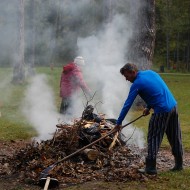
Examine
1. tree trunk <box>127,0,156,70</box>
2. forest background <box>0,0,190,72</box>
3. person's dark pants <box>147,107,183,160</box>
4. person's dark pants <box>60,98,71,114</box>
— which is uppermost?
forest background <box>0,0,190,72</box>

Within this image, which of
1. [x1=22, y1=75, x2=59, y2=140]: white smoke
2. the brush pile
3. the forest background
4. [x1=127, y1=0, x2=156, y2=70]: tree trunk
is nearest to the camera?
the brush pile

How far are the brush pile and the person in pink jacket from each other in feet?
6.27

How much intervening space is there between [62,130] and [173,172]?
7.07 ft

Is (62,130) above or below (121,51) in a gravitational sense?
below

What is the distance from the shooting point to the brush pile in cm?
619

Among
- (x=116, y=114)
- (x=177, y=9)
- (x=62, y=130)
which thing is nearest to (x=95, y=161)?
(x=62, y=130)

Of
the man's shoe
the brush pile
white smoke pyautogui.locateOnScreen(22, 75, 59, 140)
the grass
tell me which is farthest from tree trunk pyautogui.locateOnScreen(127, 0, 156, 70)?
the man's shoe

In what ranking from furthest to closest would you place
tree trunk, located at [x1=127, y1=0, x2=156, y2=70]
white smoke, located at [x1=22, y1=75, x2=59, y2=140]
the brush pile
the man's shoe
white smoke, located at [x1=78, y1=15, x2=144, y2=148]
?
1. tree trunk, located at [x1=127, y1=0, x2=156, y2=70]
2. white smoke, located at [x1=78, y1=15, x2=144, y2=148]
3. white smoke, located at [x1=22, y1=75, x2=59, y2=140]
4. the man's shoe
5. the brush pile

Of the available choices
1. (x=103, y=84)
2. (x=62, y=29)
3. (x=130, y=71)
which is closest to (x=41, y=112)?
(x=103, y=84)

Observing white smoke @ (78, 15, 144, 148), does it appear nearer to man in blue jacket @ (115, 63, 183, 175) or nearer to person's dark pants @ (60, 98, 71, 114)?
person's dark pants @ (60, 98, 71, 114)

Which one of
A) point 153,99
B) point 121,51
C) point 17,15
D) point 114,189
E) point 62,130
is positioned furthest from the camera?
point 17,15

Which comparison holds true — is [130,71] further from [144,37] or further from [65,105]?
[144,37]

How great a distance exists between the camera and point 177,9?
38.8 m

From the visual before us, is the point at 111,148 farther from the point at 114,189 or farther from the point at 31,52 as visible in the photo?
the point at 31,52
